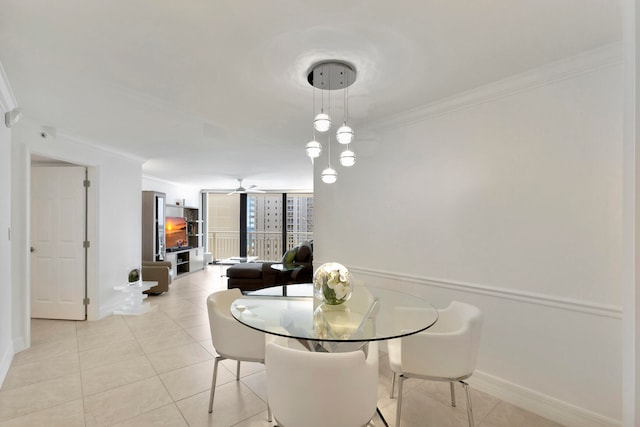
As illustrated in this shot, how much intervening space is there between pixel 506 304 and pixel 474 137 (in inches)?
52.5

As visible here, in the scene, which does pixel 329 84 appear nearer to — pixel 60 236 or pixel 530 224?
pixel 530 224

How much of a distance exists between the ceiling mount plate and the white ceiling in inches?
2.2

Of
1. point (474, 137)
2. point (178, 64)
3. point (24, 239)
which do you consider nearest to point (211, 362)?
point (24, 239)

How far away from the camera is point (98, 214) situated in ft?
13.5

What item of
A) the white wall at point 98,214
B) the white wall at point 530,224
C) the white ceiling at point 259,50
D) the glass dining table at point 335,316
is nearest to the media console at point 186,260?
the white wall at point 98,214

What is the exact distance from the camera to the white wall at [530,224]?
6.15 ft

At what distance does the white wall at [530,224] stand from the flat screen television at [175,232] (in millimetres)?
5825

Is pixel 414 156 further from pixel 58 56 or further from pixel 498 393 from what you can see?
pixel 58 56

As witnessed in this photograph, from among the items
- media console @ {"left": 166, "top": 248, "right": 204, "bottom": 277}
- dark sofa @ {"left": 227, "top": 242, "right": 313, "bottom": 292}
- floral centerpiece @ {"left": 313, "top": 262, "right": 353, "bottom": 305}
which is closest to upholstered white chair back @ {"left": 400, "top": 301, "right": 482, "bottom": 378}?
floral centerpiece @ {"left": 313, "top": 262, "right": 353, "bottom": 305}

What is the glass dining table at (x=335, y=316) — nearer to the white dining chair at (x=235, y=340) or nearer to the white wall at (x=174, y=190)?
the white dining chair at (x=235, y=340)

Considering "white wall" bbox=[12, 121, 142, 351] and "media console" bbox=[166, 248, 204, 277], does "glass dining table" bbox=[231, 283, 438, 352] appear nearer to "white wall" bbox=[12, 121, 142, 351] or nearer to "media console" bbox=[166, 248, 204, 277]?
"white wall" bbox=[12, 121, 142, 351]

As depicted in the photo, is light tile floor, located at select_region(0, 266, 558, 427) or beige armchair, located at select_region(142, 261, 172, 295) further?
beige armchair, located at select_region(142, 261, 172, 295)

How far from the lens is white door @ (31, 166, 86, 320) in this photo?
4.02 metres

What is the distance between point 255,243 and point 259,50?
7.86 meters
